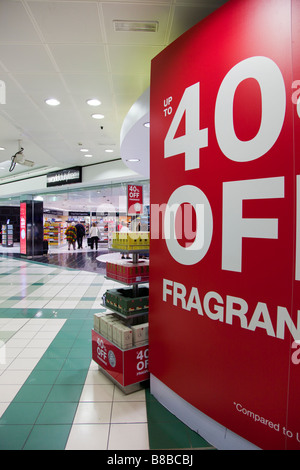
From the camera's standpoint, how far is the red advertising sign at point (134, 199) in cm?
886

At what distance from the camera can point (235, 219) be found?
1.72 meters

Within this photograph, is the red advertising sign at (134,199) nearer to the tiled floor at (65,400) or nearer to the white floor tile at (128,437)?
the tiled floor at (65,400)

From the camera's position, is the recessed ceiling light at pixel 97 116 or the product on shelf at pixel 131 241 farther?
the recessed ceiling light at pixel 97 116

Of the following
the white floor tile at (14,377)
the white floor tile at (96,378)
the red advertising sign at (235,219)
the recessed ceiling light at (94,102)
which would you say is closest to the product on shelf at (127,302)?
the red advertising sign at (235,219)

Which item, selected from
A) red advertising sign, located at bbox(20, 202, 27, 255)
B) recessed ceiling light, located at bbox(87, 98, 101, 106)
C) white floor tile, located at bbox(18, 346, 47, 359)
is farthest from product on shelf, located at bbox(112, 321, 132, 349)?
red advertising sign, located at bbox(20, 202, 27, 255)

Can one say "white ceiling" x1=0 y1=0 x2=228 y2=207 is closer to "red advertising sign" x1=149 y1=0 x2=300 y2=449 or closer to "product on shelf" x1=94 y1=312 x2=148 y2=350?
"red advertising sign" x1=149 y1=0 x2=300 y2=449

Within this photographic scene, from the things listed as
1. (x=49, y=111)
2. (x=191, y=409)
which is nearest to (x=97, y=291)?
(x=49, y=111)

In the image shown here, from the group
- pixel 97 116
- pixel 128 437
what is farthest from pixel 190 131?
pixel 97 116

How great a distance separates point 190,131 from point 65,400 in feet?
8.49

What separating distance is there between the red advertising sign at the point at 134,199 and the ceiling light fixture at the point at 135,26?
6194 mm

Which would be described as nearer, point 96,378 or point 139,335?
point 139,335

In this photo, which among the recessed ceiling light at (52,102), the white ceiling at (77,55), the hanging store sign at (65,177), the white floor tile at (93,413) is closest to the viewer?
the white floor tile at (93,413)

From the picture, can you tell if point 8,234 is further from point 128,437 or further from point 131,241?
point 128,437

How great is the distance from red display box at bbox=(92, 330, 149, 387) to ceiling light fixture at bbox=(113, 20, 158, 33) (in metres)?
A: 3.14
